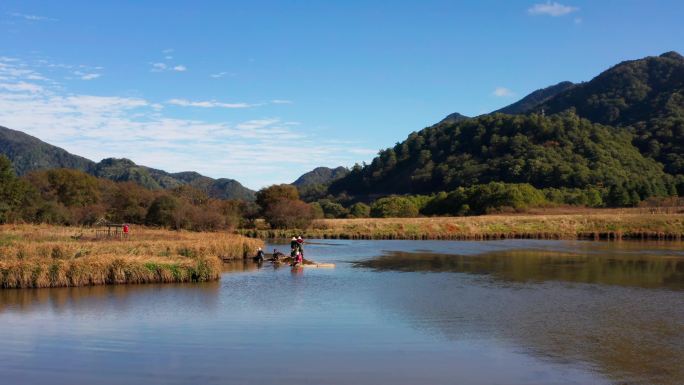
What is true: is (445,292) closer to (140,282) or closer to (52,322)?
(140,282)

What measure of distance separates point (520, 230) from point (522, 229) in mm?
624

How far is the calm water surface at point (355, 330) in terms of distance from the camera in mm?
14109

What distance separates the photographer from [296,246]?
1465 inches

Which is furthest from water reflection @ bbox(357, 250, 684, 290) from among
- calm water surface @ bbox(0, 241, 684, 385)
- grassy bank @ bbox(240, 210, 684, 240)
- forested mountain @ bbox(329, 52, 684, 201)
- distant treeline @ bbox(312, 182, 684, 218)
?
forested mountain @ bbox(329, 52, 684, 201)

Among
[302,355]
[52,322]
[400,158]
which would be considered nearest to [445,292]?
[302,355]

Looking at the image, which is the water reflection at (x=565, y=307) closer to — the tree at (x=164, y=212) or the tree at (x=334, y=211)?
the tree at (x=164, y=212)

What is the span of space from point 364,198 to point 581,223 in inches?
4332

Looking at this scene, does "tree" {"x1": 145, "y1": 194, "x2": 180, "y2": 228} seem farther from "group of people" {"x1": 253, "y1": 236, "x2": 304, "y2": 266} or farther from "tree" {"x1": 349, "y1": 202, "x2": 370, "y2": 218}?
"tree" {"x1": 349, "y1": 202, "x2": 370, "y2": 218}

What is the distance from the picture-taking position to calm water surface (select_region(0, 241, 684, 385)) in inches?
555

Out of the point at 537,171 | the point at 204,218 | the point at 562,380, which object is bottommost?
Result: the point at 562,380

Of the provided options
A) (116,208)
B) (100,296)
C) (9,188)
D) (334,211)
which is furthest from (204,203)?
(334,211)

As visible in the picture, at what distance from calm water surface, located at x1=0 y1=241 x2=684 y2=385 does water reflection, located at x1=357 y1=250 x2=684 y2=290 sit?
1.33 feet

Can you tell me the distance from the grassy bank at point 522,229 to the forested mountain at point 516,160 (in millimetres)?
43494

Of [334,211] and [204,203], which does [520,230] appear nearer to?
[204,203]
